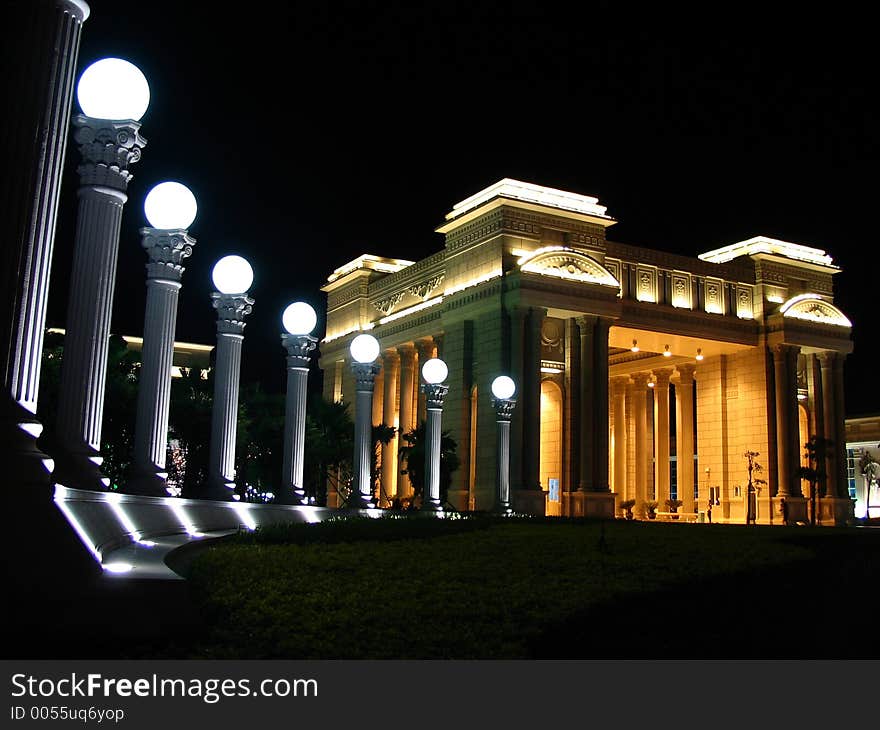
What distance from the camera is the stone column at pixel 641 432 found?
5697cm

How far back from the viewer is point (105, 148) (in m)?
11.3

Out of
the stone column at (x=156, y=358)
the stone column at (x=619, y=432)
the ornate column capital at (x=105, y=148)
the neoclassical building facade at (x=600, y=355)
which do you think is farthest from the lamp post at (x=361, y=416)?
the stone column at (x=619, y=432)

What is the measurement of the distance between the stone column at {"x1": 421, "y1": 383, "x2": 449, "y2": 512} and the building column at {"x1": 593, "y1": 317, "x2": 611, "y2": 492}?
17.1 meters

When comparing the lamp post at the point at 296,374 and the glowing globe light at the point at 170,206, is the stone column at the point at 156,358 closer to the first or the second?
the glowing globe light at the point at 170,206

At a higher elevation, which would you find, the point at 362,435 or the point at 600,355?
the point at 600,355

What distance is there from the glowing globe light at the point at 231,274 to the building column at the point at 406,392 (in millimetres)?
34916

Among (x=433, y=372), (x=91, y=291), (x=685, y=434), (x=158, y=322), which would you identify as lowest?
(x=91, y=291)

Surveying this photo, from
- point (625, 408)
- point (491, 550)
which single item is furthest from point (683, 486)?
point (491, 550)

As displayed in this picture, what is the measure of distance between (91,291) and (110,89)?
7.61 ft

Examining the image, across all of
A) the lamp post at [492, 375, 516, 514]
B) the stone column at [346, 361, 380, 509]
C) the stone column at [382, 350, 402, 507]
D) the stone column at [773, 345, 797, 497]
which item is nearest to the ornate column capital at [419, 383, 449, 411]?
the stone column at [346, 361, 380, 509]

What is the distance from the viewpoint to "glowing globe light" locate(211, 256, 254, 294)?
1758 cm

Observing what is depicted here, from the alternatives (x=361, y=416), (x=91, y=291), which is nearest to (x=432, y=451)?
(x=361, y=416)

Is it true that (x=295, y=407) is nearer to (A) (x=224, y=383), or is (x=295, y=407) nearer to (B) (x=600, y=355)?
(A) (x=224, y=383)

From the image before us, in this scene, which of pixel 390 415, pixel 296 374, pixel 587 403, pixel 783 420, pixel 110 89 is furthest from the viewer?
A: pixel 390 415
